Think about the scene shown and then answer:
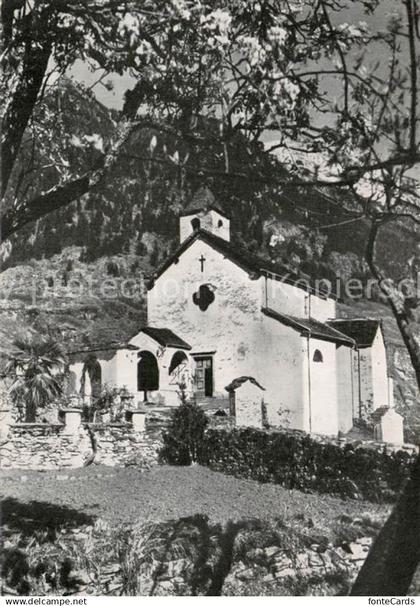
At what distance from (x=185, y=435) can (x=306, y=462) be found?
0.87m

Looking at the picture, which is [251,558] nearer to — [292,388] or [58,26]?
[292,388]

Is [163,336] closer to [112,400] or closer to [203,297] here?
[203,297]

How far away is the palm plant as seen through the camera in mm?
4242

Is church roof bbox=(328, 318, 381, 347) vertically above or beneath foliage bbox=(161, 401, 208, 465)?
above

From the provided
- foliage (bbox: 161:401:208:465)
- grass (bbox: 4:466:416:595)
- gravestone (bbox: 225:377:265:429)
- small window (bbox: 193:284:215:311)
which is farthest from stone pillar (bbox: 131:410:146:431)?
small window (bbox: 193:284:215:311)

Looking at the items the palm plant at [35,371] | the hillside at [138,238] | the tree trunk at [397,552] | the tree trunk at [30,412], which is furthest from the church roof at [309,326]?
the tree trunk at [30,412]

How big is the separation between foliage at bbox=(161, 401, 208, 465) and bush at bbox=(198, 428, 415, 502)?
6 centimetres

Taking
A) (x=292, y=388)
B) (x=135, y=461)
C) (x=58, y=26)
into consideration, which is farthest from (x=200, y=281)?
(x=58, y=26)

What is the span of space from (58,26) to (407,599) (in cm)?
434

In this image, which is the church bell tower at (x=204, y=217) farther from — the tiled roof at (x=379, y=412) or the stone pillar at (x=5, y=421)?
the stone pillar at (x=5, y=421)

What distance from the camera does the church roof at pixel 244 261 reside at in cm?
429

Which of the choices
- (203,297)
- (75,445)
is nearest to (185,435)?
(75,445)

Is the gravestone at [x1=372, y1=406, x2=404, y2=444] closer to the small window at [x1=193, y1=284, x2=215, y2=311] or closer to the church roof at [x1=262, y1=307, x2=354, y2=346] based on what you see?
the church roof at [x1=262, y1=307, x2=354, y2=346]

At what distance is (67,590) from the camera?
12.7ft
